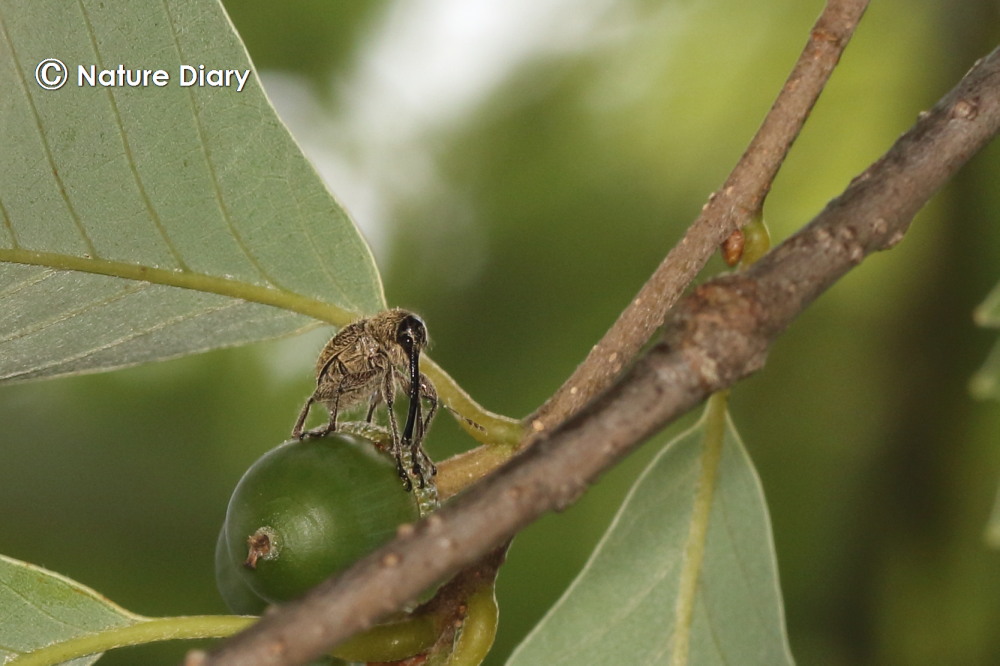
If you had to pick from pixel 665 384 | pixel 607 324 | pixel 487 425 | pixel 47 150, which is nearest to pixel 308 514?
pixel 487 425

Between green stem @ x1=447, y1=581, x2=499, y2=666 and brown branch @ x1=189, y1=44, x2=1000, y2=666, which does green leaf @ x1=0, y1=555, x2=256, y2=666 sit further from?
brown branch @ x1=189, y1=44, x2=1000, y2=666

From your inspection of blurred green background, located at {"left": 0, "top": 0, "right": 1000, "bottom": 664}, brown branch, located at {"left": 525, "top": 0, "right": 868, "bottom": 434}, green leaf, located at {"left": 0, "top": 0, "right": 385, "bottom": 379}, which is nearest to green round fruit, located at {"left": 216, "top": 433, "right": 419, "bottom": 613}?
brown branch, located at {"left": 525, "top": 0, "right": 868, "bottom": 434}

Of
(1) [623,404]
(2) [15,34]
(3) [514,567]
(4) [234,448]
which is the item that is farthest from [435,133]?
(1) [623,404]

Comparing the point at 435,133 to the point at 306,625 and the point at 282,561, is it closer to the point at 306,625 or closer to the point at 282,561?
the point at 282,561

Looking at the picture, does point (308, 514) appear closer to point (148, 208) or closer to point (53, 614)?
point (53, 614)

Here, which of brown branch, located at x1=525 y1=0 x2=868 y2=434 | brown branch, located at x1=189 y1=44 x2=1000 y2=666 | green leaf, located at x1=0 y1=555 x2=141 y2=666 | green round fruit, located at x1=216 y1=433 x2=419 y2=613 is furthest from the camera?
brown branch, located at x1=525 y1=0 x2=868 y2=434

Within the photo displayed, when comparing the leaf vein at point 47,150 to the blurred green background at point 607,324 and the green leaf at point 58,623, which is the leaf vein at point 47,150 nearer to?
the green leaf at point 58,623
